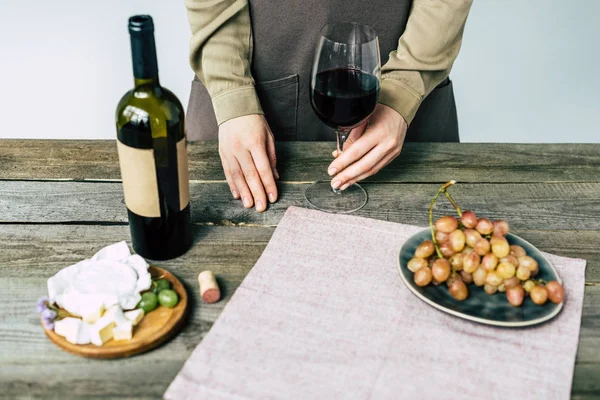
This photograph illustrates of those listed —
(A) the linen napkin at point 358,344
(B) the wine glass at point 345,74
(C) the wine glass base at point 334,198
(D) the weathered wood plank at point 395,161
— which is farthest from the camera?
(D) the weathered wood plank at point 395,161

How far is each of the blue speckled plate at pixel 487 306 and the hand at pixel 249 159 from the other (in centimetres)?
34

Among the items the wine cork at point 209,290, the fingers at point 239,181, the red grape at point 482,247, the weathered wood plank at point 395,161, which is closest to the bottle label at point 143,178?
the wine cork at point 209,290

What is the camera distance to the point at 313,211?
1.10m

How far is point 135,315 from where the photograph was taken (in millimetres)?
827

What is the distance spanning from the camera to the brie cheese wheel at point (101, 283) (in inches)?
32.6

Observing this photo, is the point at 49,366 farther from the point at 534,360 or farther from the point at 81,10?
Answer: the point at 81,10

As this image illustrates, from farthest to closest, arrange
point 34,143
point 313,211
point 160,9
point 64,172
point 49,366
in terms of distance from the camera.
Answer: point 160,9
point 34,143
point 64,172
point 313,211
point 49,366

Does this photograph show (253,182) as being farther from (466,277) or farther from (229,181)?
(466,277)

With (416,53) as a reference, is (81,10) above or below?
below

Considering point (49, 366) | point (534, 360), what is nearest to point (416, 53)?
point (534, 360)

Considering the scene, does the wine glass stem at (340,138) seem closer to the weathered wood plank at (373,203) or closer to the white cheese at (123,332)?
the weathered wood plank at (373,203)

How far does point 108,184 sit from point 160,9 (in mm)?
1637

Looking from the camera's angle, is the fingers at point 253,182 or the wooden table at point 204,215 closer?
the wooden table at point 204,215

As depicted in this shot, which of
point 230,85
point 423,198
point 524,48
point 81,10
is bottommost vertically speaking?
point 524,48
